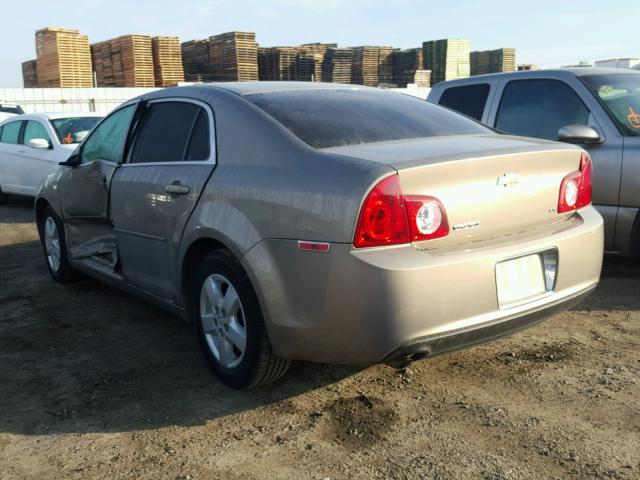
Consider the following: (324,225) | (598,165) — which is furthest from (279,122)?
(598,165)

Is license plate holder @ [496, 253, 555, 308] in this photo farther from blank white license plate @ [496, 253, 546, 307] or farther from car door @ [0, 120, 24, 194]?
car door @ [0, 120, 24, 194]

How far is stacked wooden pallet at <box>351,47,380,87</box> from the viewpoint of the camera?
2700cm

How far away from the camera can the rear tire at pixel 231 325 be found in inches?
126

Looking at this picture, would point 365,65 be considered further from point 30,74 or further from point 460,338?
point 460,338

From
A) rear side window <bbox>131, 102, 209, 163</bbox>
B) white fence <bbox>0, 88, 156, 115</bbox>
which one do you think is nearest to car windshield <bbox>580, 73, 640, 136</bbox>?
rear side window <bbox>131, 102, 209, 163</bbox>

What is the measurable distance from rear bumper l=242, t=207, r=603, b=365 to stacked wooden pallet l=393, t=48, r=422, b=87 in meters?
25.5

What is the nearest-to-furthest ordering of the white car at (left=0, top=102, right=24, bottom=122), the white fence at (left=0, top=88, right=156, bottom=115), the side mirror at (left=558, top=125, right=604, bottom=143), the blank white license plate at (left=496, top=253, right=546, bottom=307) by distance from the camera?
1. the blank white license plate at (left=496, top=253, right=546, bottom=307)
2. the side mirror at (left=558, top=125, right=604, bottom=143)
3. the white car at (left=0, top=102, right=24, bottom=122)
4. the white fence at (left=0, top=88, right=156, bottom=115)

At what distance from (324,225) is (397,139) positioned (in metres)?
0.80

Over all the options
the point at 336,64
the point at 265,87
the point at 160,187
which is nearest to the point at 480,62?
the point at 336,64

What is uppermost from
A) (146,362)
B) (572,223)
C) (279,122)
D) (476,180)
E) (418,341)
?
(279,122)

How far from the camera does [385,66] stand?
90.6 ft

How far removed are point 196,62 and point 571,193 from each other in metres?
25.7

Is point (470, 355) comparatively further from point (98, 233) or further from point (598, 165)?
point (98, 233)

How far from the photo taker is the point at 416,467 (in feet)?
8.82
